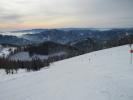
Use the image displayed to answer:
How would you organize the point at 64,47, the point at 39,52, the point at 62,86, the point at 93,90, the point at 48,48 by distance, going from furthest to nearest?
1. the point at 64,47
2. the point at 48,48
3. the point at 39,52
4. the point at 62,86
5. the point at 93,90

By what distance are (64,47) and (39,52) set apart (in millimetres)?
29799

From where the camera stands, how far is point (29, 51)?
138 meters

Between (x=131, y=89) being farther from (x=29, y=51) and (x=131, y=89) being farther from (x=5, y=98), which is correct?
(x=29, y=51)

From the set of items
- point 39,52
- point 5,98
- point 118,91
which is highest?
point 118,91

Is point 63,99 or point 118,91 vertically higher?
point 118,91

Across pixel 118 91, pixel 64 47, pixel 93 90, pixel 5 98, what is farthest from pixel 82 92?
pixel 64 47

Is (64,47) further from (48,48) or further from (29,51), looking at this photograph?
(29,51)

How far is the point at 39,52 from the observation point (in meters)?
136

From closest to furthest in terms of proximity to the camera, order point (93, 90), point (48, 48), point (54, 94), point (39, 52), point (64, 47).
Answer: point (93, 90) < point (54, 94) < point (39, 52) < point (48, 48) < point (64, 47)

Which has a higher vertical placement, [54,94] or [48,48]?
[54,94]

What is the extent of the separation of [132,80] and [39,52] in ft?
429

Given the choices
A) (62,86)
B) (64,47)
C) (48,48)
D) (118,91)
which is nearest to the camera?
(118,91)

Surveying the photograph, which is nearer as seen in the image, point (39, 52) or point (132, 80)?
point (132, 80)

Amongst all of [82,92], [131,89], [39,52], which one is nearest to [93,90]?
[82,92]
